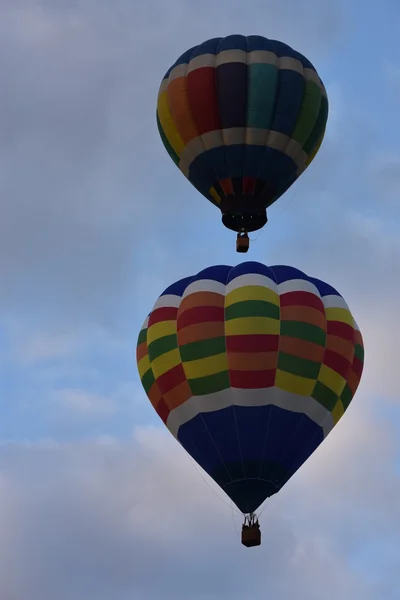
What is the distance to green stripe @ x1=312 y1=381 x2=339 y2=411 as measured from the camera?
81.0 ft

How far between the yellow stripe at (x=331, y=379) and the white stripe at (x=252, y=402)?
1.29ft

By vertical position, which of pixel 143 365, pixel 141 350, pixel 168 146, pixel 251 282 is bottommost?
pixel 143 365

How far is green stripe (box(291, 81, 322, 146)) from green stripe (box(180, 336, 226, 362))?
223 inches

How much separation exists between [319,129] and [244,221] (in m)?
2.50

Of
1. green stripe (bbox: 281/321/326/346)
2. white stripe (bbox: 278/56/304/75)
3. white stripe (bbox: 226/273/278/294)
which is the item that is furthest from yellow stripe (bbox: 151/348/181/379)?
white stripe (bbox: 278/56/304/75)

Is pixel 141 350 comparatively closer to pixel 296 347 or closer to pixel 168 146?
pixel 296 347

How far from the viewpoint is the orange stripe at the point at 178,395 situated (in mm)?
24719

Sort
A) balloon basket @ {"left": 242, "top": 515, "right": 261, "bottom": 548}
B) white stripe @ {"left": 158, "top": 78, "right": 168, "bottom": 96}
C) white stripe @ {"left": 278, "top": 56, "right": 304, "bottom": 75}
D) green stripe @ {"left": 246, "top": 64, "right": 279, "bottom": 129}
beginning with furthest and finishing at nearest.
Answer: white stripe @ {"left": 158, "top": 78, "right": 168, "bottom": 96} → white stripe @ {"left": 278, "top": 56, "right": 304, "bottom": 75} → green stripe @ {"left": 246, "top": 64, "right": 279, "bottom": 129} → balloon basket @ {"left": 242, "top": 515, "right": 261, "bottom": 548}

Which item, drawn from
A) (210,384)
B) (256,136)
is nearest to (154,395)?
(210,384)

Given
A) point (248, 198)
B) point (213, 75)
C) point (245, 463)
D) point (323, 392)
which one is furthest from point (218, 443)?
point (213, 75)

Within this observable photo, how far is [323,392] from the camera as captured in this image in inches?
975

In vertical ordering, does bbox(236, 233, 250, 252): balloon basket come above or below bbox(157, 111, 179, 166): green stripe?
below

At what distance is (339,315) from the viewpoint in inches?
999

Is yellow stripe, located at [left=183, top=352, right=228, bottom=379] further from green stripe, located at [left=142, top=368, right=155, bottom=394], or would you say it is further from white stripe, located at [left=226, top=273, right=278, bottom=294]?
white stripe, located at [left=226, top=273, right=278, bottom=294]
